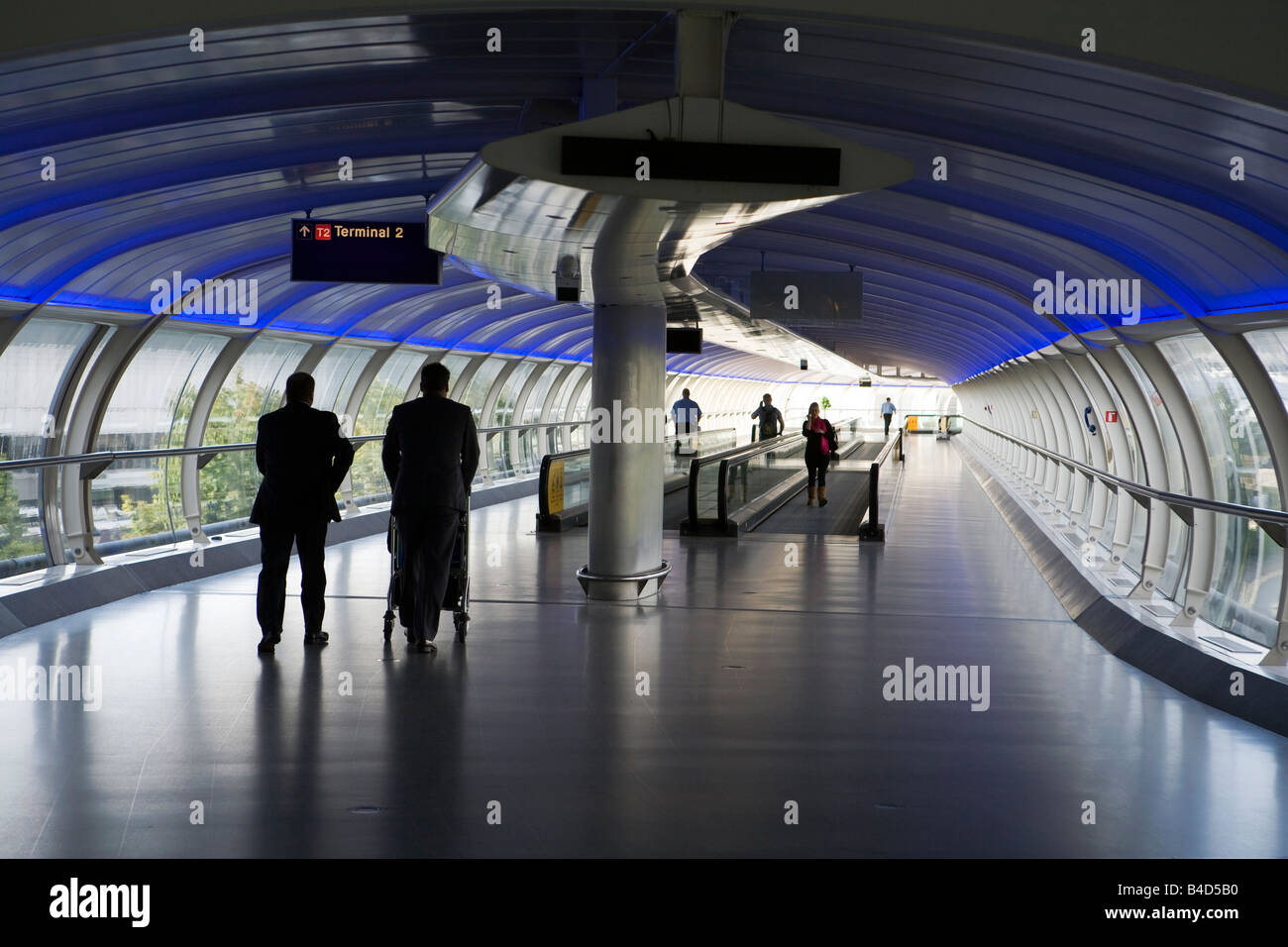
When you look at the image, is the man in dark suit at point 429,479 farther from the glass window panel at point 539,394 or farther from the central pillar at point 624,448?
the glass window panel at point 539,394

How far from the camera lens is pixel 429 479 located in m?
7.84

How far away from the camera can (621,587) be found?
1047 centimetres

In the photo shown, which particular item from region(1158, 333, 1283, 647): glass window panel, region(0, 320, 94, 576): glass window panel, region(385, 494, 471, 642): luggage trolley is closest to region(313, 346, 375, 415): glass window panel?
region(0, 320, 94, 576): glass window panel

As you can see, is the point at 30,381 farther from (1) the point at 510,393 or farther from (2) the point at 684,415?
(1) the point at 510,393

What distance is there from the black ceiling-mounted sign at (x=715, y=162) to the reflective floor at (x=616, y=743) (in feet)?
9.11

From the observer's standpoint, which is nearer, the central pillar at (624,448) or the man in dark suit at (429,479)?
the man in dark suit at (429,479)

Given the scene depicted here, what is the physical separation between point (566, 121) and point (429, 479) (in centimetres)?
338

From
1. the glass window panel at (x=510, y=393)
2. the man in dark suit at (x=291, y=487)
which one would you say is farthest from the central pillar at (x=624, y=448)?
the glass window panel at (x=510, y=393)

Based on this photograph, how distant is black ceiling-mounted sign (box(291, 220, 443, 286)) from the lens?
11438 mm

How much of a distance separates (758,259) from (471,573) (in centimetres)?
800

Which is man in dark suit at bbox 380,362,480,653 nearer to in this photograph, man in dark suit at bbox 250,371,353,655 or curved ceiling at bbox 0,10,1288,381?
man in dark suit at bbox 250,371,353,655

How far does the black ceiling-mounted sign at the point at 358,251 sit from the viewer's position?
11.4 meters
